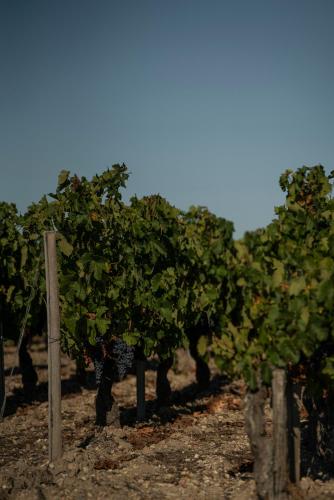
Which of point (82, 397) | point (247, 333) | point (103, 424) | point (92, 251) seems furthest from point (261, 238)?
point (82, 397)

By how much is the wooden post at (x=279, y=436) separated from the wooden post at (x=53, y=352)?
10.9 ft

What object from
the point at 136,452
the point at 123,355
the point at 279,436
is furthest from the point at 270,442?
the point at 123,355

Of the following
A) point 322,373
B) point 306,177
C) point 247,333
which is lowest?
point 322,373

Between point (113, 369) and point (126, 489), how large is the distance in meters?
2.92

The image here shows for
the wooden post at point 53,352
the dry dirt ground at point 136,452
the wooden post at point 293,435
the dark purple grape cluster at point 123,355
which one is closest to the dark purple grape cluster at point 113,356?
the dark purple grape cluster at point 123,355

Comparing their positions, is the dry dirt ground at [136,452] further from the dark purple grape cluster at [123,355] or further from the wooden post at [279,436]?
the dark purple grape cluster at [123,355]

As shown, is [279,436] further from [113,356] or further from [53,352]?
[113,356]

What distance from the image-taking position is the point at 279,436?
18.1 ft

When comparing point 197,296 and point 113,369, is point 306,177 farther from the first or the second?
point 113,369

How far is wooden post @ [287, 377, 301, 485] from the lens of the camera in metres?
6.11

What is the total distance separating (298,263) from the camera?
18.4 feet

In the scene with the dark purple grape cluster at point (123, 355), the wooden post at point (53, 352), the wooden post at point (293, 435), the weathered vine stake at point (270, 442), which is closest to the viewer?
the weathered vine stake at point (270, 442)

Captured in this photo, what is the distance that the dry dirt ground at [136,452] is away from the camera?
21.4 ft

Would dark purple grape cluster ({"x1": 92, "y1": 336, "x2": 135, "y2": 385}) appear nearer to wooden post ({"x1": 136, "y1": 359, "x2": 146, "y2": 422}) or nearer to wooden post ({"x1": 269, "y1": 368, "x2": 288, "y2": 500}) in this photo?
wooden post ({"x1": 136, "y1": 359, "x2": 146, "y2": 422})
